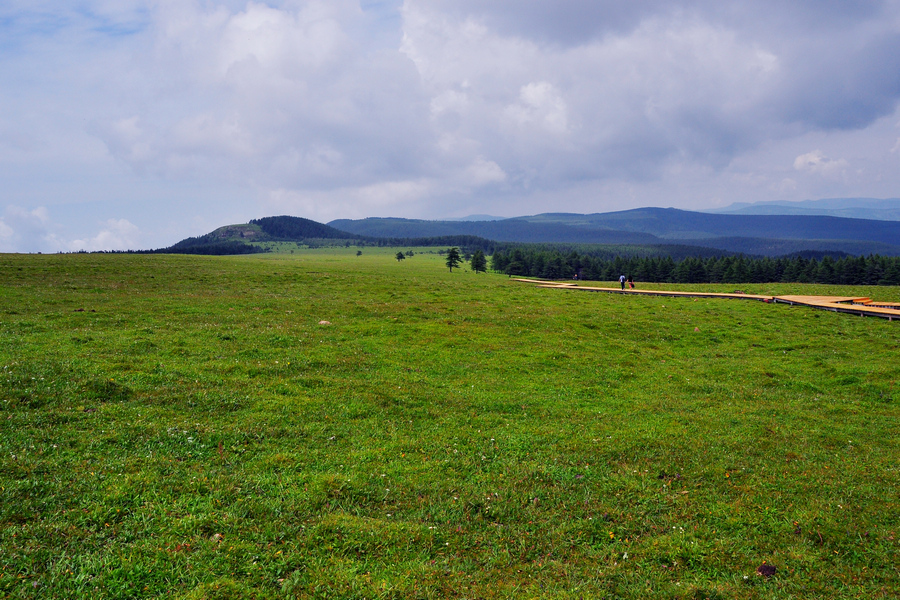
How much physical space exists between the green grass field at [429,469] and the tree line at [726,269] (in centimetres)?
9681

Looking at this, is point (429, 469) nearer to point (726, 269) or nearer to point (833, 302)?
point (833, 302)

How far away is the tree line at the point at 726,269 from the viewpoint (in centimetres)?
13275

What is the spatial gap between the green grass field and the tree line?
96814 mm

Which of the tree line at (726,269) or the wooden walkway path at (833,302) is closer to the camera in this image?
the wooden walkway path at (833,302)

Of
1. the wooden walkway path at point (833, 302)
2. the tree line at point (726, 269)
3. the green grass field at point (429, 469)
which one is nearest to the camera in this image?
the green grass field at point (429, 469)

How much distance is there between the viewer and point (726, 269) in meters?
145

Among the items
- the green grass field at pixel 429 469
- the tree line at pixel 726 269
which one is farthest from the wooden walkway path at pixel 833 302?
the tree line at pixel 726 269

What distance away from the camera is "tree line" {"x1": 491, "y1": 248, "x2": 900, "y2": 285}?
133 meters

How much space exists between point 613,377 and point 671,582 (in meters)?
13.5

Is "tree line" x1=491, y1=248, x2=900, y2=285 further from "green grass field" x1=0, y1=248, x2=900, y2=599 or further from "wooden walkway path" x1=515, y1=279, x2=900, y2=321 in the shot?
"green grass field" x1=0, y1=248, x2=900, y2=599

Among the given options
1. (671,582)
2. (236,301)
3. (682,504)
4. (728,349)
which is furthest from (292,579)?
(236,301)

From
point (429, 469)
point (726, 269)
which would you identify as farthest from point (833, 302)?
point (726, 269)

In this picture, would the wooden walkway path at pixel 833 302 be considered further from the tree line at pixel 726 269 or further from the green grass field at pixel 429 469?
the tree line at pixel 726 269

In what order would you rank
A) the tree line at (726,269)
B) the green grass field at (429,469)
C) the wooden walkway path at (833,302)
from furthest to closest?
the tree line at (726,269), the wooden walkway path at (833,302), the green grass field at (429,469)
